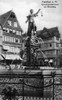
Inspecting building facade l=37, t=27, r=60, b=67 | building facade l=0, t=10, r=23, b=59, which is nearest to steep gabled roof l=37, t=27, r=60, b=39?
building facade l=37, t=27, r=60, b=67

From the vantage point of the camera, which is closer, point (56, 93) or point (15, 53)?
point (56, 93)

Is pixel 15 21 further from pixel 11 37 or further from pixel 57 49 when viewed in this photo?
pixel 57 49

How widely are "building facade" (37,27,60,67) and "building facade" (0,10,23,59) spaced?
1300 cm

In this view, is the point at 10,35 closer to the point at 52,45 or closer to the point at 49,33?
the point at 52,45

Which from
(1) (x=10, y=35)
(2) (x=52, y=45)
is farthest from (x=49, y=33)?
(1) (x=10, y=35)

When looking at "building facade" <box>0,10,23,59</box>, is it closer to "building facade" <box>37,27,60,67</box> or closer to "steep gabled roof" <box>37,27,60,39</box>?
"building facade" <box>37,27,60,67</box>

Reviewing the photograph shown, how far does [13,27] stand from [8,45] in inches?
236

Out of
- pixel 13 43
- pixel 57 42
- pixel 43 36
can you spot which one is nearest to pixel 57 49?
pixel 57 42

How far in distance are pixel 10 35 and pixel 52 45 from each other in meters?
16.9

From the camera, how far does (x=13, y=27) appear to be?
47.8 m

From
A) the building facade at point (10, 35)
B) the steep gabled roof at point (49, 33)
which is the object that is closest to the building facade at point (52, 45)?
the steep gabled roof at point (49, 33)

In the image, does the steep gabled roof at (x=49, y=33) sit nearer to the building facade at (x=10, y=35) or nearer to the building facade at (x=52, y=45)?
the building facade at (x=52, y=45)

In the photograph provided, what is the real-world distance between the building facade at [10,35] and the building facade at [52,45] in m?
13.0

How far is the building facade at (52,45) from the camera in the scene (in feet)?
182
